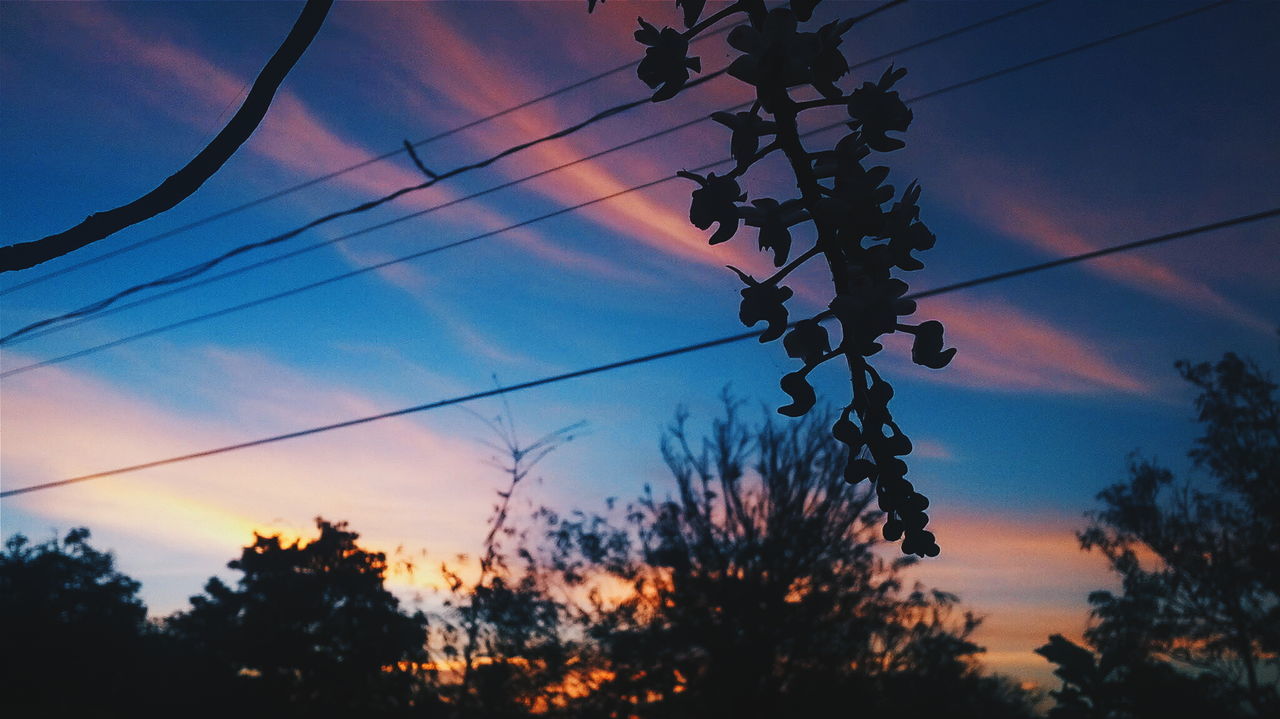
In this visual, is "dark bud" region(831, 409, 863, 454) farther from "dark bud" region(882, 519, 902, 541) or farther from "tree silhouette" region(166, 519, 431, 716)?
"tree silhouette" region(166, 519, 431, 716)

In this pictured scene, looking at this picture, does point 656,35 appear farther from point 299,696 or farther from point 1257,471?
point 299,696

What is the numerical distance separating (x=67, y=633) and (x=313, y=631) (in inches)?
354

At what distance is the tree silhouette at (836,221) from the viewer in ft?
2.34

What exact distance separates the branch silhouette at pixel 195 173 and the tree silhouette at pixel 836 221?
52cm

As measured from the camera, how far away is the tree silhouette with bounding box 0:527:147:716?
91.0 ft

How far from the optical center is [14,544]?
3794 centimetres

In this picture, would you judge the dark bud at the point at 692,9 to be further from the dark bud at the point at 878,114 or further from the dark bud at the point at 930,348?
the dark bud at the point at 930,348

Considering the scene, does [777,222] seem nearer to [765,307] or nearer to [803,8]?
[765,307]

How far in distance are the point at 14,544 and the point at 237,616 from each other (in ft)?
46.0

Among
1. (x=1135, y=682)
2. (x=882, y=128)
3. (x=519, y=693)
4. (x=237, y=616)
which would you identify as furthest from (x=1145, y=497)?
(x=237, y=616)

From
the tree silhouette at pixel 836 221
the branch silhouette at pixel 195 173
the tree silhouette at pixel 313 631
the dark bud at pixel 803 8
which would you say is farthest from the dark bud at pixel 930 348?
the tree silhouette at pixel 313 631

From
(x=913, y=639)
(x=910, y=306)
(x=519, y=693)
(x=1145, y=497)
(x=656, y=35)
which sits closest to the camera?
(x=910, y=306)

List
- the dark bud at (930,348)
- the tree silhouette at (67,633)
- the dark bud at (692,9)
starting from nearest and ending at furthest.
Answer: the dark bud at (930,348), the dark bud at (692,9), the tree silhouette at (67,633)

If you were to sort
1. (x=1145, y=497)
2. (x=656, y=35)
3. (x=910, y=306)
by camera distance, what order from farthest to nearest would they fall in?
(x=1145, y=497), (x=656, y=35), (x=910, y=306)
